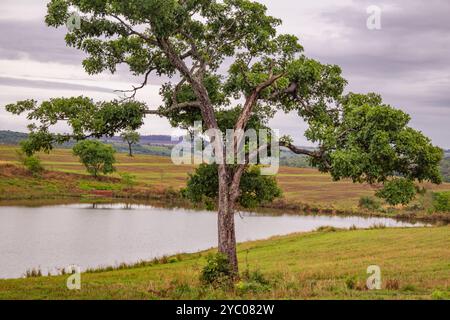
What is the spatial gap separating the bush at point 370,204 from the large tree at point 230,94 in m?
87.2

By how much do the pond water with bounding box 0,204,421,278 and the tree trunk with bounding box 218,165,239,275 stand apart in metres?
7.59

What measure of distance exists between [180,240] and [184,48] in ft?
110

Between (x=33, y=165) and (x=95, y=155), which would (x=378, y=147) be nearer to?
(x=33, y=165)

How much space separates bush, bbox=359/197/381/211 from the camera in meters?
107

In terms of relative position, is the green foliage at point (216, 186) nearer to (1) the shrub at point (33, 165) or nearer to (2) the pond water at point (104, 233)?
(2) the pond water at point (104, 233)

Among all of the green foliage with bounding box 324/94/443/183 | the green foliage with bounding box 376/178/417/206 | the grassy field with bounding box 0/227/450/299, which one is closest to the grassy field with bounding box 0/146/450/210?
the grassy field with bounding box 0/227/450/299

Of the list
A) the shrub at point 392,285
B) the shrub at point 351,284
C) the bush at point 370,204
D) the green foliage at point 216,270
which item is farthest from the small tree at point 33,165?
the shrub at point 392,285

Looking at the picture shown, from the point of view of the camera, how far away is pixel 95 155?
123375 millimetres

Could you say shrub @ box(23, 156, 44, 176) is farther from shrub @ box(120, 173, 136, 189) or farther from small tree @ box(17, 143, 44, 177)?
shrub @ box(120, 173, 136, 189)

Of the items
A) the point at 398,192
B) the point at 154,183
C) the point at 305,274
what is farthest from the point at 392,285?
the point at 154,183

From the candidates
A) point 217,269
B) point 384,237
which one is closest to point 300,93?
point 217,269

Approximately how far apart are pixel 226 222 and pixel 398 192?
281 inches

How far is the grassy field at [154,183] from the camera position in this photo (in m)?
108
